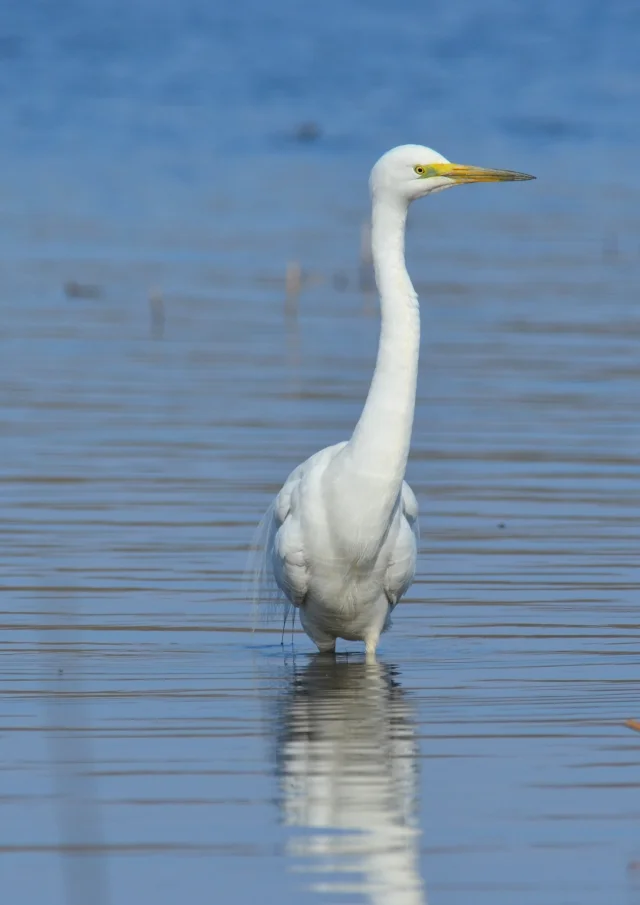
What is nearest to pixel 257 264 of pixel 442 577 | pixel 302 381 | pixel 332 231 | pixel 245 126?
pixel 332 231

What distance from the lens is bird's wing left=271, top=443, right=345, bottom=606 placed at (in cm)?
862

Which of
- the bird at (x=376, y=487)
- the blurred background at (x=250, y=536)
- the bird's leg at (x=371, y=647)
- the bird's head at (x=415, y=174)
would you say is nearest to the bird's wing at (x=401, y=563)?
the bird at (x=376, y=487)

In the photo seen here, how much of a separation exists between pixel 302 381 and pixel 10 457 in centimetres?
299

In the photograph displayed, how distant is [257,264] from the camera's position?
20.2 meters

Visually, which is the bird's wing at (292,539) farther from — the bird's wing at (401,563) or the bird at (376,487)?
the bird's wing at (401,563)

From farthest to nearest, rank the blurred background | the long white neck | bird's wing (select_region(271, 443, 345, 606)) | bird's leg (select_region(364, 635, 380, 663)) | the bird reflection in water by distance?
bird's leg (select_region(364, 635, 380, 663)) < bird's wing (select_region(271, 443, 345, 606)) < the long white neck < the blurred background < the bird reflection in water

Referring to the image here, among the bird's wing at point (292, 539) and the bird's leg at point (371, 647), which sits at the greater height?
the bird's wing at point (292, 539)

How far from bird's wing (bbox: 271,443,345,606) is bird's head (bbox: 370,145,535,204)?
1054 millimetres

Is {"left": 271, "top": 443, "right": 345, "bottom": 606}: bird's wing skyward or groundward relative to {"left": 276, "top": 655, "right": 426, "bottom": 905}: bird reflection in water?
skyward

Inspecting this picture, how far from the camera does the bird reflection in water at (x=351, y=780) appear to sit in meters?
5.94

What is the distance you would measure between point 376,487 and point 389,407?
316 mm

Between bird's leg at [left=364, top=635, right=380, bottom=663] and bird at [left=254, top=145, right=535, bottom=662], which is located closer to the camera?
bird at [left=254, top=145, right=535, bottom=662]

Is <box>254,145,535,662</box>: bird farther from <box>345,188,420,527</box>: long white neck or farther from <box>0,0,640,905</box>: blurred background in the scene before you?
<box>0,0,640,905</box>: blurred background

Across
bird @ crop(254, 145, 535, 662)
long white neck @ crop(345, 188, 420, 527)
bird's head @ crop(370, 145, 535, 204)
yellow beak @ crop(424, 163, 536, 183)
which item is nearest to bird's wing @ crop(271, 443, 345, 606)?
bird @ crop(254, 145, 535, 662)
